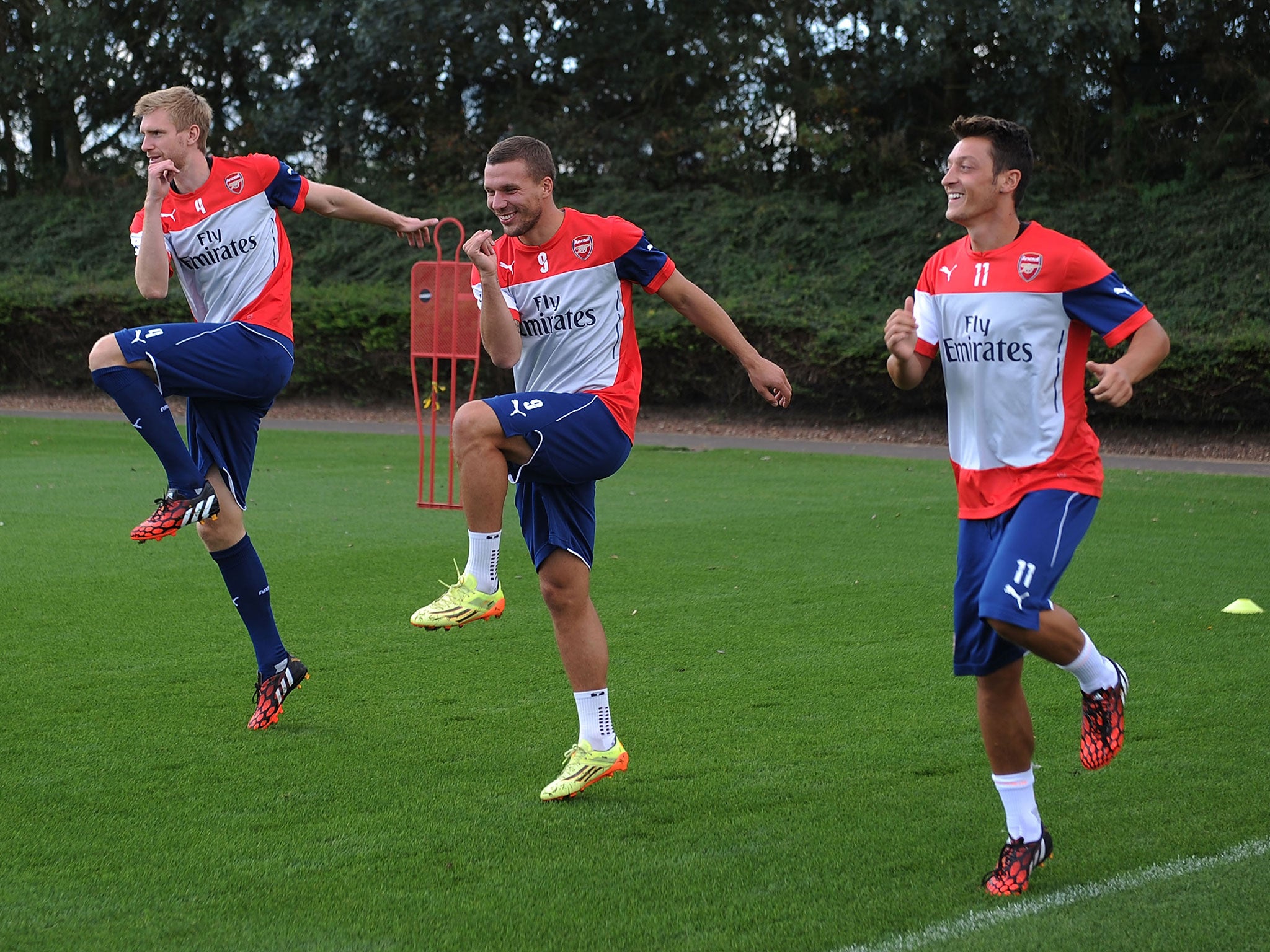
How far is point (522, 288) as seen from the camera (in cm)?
471

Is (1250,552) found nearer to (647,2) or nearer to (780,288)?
(780,288)

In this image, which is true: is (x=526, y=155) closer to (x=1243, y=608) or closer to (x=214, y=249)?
(x=214, y=249)

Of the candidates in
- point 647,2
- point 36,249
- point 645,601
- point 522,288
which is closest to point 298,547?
point 645,601

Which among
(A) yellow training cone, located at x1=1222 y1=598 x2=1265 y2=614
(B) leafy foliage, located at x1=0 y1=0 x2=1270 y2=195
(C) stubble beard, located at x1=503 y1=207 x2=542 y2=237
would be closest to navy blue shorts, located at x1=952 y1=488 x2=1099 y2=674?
(C) stubble beard, located at x1=503 y1=207 x2=542 y2=237

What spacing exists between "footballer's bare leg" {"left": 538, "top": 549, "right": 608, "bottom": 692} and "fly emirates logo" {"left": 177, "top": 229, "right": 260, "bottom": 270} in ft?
6.54

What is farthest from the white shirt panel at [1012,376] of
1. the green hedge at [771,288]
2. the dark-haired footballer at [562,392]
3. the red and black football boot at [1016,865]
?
the green hedge at [771,288]

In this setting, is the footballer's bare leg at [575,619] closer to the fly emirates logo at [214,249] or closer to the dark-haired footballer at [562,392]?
the dark-haired footballer at [562,392]

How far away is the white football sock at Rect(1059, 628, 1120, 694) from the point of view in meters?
3.83

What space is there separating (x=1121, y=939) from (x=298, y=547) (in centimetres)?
726

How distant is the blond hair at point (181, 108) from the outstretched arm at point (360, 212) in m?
0.47

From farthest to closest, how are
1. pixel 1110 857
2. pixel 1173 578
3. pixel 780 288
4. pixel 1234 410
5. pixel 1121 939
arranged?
pixel 780 288 → pixel 1234 410 → pixel 1173 578 → pixel 1110 857 → pixel 1121 939

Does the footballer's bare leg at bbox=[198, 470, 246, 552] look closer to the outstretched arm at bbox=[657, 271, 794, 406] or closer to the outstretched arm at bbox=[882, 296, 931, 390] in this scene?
the outstretched arm at bbox=[657, 271, 794, 406]

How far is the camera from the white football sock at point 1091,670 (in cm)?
383

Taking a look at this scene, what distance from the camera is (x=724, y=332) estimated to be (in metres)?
4.73
